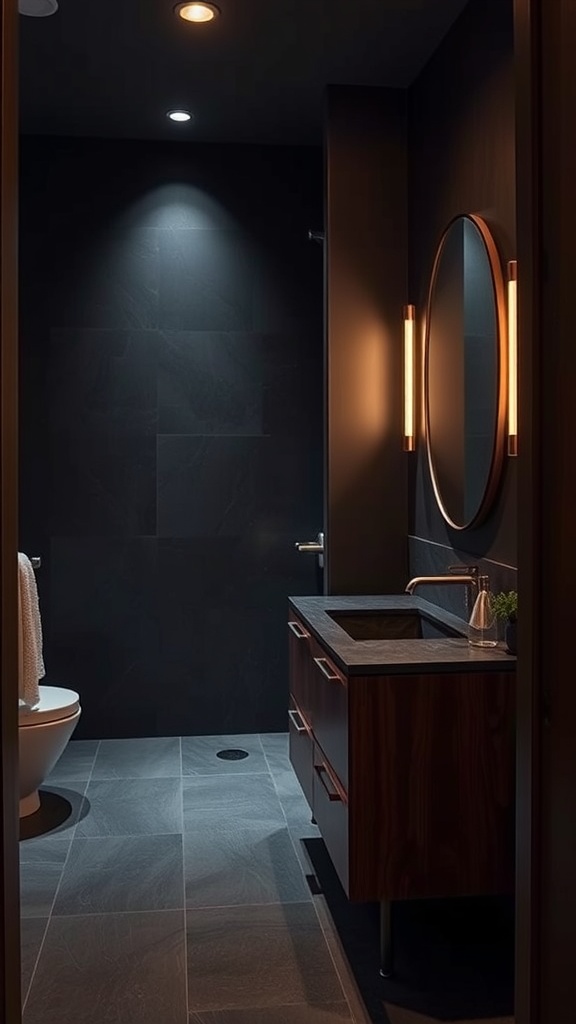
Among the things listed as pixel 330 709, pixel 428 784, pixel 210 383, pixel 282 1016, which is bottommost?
pixel 282 1016

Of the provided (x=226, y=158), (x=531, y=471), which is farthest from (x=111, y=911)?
(x=226, y=158)

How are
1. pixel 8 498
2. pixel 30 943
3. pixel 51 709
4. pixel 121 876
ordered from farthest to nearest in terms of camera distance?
pixel 51 709, pixel 121 876, pixel 30 943, pixel 8 498

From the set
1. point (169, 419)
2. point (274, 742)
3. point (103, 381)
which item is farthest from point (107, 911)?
point (103, 381)

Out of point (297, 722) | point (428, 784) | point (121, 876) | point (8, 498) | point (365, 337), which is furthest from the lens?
point (365, 337)

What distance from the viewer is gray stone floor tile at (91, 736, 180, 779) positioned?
3.77m

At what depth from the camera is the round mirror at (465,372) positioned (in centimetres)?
259

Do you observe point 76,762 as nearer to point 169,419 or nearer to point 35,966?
point 169,419

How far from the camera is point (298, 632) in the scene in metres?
2.99

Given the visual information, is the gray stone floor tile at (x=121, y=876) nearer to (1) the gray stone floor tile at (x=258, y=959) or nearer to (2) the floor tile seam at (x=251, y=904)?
(2) the floor tile seam at (x=251, y=904)

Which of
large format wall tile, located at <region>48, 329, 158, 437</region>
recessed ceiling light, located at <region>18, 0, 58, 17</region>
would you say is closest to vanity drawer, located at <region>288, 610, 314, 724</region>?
large format wall tile, located at <region>48, 329, 158, 437</region>

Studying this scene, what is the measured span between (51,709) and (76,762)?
837mm

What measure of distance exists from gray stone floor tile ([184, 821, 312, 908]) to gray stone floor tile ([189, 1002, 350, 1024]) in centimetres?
53

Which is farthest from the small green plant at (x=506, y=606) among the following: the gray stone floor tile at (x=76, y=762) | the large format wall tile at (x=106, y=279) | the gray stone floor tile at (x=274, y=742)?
the large format wall tile at (x=106, y=279)

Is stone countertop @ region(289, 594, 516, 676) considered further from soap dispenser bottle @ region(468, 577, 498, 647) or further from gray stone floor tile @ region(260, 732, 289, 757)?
gray stone floor tile @ region(260, 732, 289, 757)
